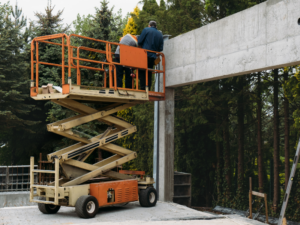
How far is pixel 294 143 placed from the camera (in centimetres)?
2117

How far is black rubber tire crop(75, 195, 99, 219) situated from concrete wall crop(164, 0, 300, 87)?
14.0ft

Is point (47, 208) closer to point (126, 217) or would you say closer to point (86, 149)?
point (86, 149)

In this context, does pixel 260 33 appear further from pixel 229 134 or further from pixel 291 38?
pixel 229 134

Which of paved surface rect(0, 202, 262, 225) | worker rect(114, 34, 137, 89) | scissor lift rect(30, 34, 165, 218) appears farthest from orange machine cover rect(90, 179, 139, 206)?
worker rect(114, 34, 137, 89)

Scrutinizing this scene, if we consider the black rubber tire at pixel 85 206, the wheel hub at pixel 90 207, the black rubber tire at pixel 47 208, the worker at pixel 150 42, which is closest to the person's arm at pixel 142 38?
the worker at pixel 150 42

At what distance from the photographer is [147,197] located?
9.76m

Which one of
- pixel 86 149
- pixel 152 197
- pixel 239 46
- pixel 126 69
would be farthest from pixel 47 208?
pixel 239 46

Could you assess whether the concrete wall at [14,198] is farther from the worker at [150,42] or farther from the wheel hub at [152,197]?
the worker at [150,42]

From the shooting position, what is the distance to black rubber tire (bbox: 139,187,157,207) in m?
9.75

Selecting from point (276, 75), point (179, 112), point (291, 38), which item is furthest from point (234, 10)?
point (291, 38)

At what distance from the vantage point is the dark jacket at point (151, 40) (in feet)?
34.1

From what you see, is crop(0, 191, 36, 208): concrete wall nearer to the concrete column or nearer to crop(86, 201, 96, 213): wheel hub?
the concrete column

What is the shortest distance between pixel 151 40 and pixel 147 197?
4376 mm

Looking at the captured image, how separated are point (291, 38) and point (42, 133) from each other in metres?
19.3
